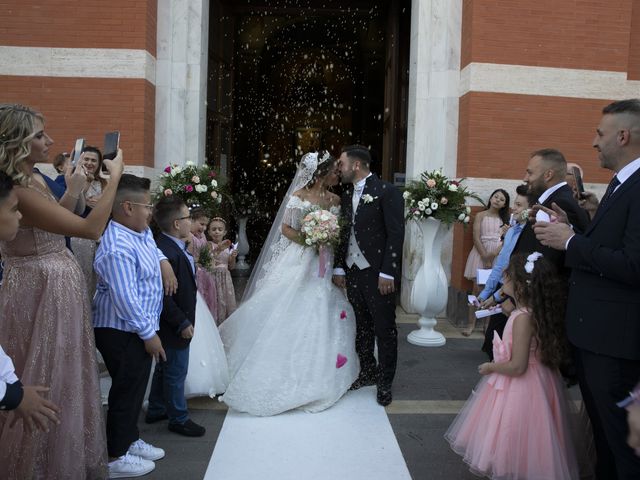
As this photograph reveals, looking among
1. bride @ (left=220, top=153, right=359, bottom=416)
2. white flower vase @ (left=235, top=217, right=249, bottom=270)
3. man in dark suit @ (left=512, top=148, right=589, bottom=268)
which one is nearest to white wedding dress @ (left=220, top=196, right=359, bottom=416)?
bride @ (left=220, top=153, right=359, bottom=416)

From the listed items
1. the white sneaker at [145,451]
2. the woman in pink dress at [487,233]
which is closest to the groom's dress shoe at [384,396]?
the white sneaker at [145,451]

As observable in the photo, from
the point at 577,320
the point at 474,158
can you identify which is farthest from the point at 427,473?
the point at 474,158

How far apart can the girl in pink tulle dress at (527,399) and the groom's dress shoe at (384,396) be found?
1389mm

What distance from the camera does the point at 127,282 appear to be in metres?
3.44

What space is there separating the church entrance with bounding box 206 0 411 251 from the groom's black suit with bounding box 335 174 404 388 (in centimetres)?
921

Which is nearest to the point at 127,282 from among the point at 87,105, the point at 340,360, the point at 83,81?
the point at 340,360

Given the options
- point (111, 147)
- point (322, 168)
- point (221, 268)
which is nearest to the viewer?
point (111, 147)

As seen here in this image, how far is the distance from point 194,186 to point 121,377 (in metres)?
3.55

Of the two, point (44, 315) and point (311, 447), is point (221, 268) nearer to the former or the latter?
point (311, 447)

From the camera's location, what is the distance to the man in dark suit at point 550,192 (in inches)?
147

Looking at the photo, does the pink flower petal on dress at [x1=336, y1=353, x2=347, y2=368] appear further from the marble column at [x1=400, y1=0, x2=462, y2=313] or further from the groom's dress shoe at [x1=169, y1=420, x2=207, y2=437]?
the marble column at [x1=400, y1=0, x2=462, y2=313]

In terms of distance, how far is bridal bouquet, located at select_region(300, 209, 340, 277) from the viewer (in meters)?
5.31

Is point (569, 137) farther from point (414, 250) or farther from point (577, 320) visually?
point (577, 320)

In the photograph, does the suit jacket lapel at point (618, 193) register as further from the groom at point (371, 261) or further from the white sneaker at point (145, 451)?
the white sneaker at point (145, 451)
